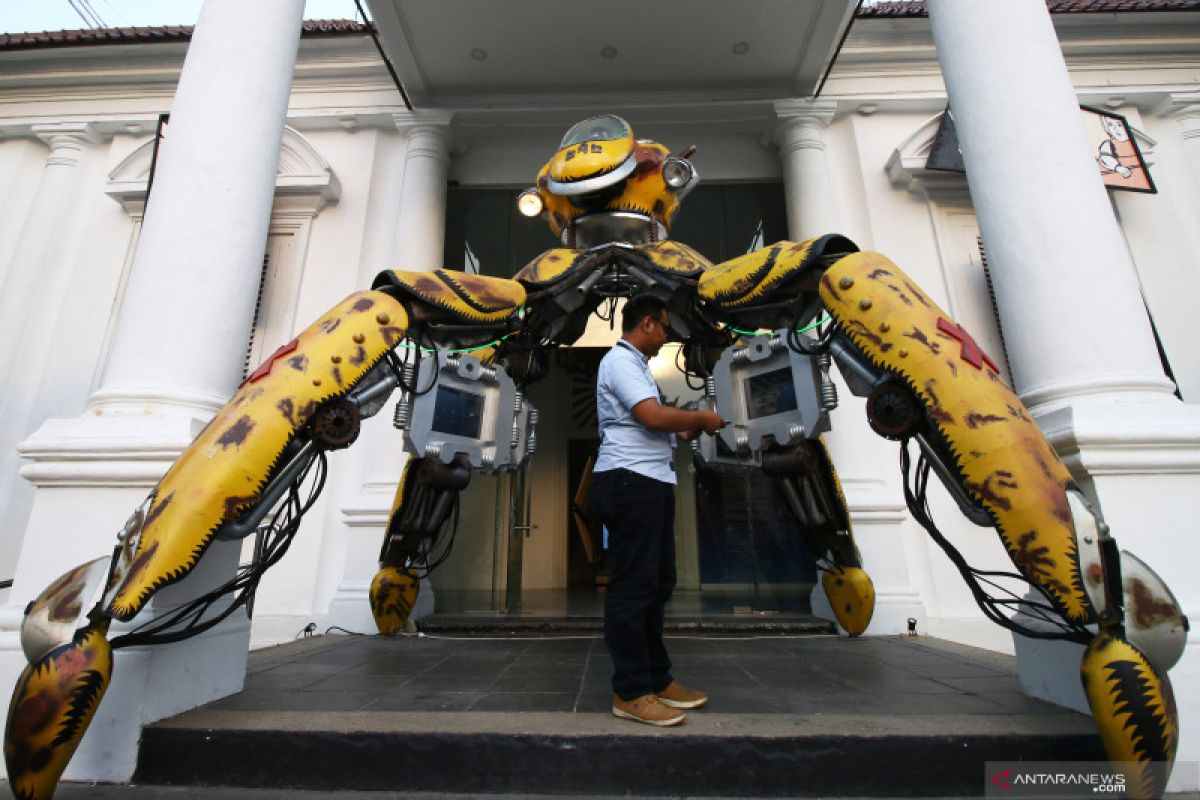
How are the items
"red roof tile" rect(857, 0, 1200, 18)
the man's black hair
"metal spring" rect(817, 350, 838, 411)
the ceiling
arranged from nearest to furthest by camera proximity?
the man's black hair
"metal spring" rect(817, 350, 838, 411)
the ceiling
"red roof tile" rect(857, 0, 1200, 18)

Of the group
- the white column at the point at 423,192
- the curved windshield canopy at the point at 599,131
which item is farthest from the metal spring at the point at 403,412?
the white column at the point at 423,192

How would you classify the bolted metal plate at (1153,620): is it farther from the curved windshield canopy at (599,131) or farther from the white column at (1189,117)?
the white column at (1189,117)

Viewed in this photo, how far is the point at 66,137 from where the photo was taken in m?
5.98

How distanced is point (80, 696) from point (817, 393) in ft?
9.28

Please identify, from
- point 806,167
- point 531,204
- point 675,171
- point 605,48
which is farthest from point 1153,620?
point 605,48

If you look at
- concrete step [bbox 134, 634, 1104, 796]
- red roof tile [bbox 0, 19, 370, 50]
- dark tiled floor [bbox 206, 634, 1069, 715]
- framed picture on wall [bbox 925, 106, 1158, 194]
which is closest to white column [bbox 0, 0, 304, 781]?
concrete step [bbox 134, 634, 1104, 796]

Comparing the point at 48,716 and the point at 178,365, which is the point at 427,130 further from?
the point at 48,716

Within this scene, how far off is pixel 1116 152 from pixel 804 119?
108 inches

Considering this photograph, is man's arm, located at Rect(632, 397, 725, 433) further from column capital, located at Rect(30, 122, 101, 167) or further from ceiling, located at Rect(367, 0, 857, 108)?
column capital, located at Rect(30, 122, 101, 167)

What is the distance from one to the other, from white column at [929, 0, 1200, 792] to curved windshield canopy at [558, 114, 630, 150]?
5.72 ft

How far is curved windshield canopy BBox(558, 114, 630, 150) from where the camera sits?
10.5ft

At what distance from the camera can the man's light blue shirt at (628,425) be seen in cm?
196

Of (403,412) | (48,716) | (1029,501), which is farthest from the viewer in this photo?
(403,412)

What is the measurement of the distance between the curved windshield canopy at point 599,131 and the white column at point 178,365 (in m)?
1.60
